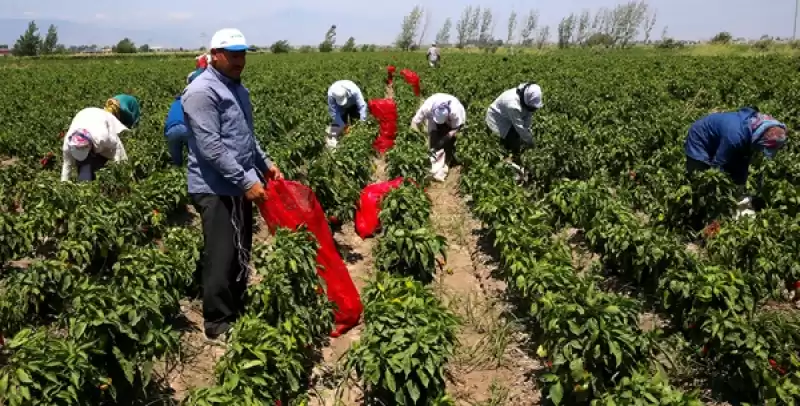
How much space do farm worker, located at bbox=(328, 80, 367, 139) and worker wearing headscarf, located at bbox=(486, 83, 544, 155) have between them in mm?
2286

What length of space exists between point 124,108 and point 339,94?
3.80 m

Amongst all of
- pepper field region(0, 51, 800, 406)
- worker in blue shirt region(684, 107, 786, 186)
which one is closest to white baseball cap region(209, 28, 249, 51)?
pepper field region(0, 51, 800, 406)

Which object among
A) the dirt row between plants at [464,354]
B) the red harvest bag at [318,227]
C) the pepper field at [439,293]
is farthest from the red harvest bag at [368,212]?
the red harvest bag at [318,227]

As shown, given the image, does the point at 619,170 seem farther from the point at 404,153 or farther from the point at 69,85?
the point at 69,85

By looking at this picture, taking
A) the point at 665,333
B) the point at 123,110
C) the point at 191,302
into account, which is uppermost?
the point at 123,110

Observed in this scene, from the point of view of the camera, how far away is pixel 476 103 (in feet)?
45.0

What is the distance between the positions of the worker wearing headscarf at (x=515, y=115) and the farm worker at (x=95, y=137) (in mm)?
5160

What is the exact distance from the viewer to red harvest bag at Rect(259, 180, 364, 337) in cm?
450

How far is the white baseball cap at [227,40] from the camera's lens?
3.92m

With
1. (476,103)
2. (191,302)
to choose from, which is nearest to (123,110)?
(191,302)

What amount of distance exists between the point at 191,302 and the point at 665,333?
159 inches

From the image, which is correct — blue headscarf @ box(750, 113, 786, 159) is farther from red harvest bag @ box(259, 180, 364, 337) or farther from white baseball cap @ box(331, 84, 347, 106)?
white baseball cap @ box(331, 84, 347, 106)

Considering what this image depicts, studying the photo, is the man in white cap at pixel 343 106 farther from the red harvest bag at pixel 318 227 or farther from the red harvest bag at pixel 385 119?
the red harvest bag at pixel 318 227

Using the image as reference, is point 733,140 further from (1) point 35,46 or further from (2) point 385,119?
(1) point 35,46
